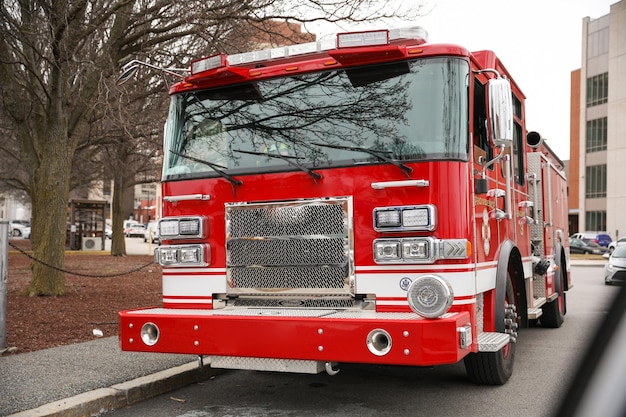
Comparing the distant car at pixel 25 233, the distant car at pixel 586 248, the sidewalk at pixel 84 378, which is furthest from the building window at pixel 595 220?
the sidewalk at pixel 84 378

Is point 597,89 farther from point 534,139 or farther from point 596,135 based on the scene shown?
point 534,139

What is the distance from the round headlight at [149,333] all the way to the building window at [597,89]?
59779 millimetres

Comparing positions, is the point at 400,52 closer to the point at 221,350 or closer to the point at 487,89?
the point at 487,89

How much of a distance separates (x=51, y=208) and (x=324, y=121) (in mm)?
7791

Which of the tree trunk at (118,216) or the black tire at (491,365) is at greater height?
the tree trunk at (118,216)

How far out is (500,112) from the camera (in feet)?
16.0

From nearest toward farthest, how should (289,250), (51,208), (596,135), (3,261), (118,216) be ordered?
(289,250) → (3,261) → (51,208) → (118,216) → (596,135)

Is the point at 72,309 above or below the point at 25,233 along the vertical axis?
above

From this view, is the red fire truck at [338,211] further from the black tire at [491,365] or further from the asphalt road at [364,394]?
the asphalt road at [364,394]

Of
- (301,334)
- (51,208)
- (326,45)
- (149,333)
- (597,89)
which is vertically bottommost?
(149,333)

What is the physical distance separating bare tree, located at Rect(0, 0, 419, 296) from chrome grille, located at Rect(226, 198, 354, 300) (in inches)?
237

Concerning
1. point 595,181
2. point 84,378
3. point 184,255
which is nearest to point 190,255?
point 184,255

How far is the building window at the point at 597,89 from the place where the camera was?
2280 inches

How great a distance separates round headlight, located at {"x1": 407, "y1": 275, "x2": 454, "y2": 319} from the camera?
4.33 m
